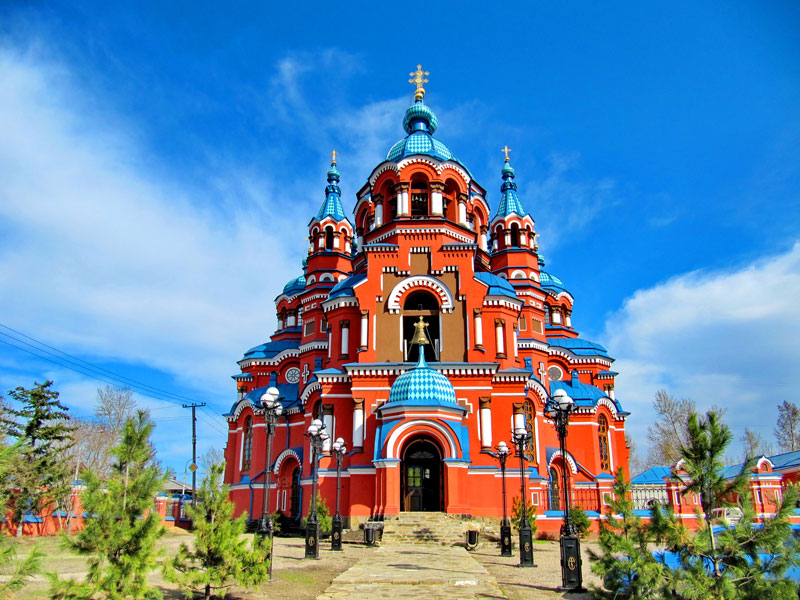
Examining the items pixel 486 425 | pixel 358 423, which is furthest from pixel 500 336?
pixel 358 423

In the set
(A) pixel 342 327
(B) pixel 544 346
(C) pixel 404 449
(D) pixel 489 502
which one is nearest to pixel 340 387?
(A) pixel 342 327

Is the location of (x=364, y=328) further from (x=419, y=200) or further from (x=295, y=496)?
(x=295, y=496)

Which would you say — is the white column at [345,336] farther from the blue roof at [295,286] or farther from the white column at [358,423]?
the blue roof at [295,286]

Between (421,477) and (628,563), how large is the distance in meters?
15.0

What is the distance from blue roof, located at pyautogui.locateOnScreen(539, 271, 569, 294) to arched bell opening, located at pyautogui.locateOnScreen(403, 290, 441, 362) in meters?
10.6

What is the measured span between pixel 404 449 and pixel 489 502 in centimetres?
357

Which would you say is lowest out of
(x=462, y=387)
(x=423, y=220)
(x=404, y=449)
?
(x=404, y=449)

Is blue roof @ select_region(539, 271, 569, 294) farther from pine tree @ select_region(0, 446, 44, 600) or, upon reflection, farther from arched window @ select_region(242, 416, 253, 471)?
pine tree @ select_region(0, 446, 44, 600)

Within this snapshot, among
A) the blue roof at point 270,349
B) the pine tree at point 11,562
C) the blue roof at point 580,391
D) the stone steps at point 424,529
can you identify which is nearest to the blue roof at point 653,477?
the blue roof at point 580,391

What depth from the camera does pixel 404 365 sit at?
936 inches

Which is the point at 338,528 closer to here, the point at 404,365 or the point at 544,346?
the point at 404,365

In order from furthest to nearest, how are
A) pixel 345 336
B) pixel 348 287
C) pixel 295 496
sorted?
pixel 348 287, pixel 295 496, pixel 345 336

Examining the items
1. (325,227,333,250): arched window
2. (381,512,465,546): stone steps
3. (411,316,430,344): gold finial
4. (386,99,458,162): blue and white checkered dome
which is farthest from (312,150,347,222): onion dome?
(381,512,465,546): stone steps

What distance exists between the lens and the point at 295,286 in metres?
35.2
